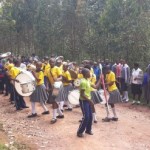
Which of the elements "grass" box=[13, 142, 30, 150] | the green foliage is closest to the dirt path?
"grass" box=[13, 142, 30, 150]

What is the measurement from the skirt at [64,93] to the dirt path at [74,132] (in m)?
0.66

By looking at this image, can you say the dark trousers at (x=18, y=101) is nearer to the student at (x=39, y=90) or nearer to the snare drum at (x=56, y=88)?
the student at (x=39, y=90)

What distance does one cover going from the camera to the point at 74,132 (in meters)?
11.1

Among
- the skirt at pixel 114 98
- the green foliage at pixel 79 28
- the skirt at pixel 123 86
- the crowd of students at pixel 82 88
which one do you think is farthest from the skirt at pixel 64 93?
the green foliage at pixel 79 28

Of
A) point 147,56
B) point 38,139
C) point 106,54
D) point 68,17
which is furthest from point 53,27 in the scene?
point 38,139

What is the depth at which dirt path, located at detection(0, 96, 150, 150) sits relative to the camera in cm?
1012

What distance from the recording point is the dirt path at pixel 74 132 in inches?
399

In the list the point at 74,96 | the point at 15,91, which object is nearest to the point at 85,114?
the point at 74,96

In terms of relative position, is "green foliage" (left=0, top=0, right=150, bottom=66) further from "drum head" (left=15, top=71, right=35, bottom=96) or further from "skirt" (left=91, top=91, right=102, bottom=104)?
"drum head" (left=15, top=71, right=35, bottom=96)

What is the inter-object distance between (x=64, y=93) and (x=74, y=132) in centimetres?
211

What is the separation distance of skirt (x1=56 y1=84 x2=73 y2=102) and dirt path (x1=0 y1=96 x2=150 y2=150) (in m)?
0.66

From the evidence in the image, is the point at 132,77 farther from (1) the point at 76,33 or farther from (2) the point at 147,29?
(1) the point at 76,33

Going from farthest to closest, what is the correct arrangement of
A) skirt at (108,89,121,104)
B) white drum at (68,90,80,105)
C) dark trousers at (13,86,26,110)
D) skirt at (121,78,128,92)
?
skirt at (121,78,128,92) < dark trousers at (13,86,26,110) < skirt at (108,89,121,104) < white drum at (68,90,80,105)

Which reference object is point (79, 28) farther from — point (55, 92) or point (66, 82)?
point (55, 92)
